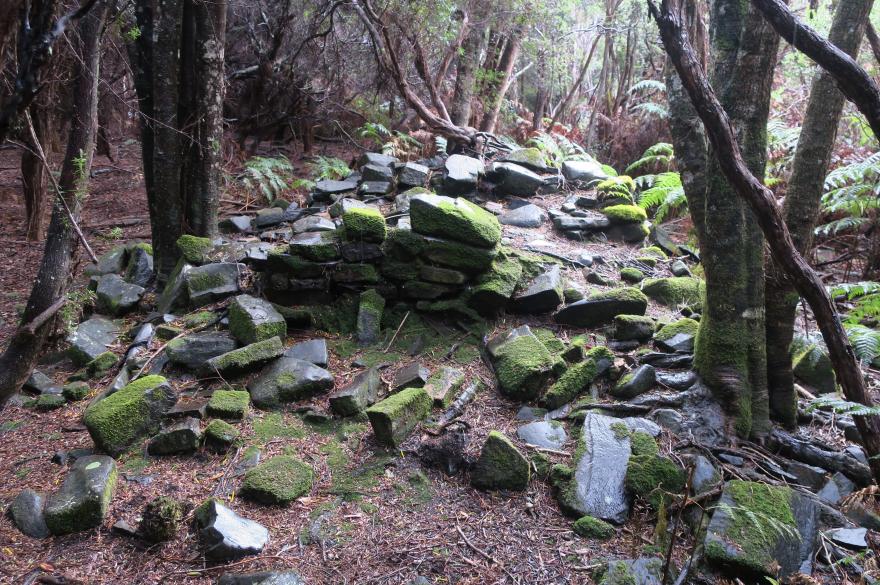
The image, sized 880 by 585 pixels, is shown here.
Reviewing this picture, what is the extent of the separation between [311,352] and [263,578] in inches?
79.5

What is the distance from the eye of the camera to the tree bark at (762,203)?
1998 millimetres

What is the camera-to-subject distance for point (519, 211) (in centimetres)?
685

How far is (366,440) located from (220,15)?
4489mm

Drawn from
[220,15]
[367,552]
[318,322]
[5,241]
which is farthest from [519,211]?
[5,241]

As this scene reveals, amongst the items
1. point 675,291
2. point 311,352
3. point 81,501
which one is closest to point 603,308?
point 675,291

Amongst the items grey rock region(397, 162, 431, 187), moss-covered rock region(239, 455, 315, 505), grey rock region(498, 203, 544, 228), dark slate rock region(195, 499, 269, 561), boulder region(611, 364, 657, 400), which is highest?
grey rock region(397, 162, 431, 187)

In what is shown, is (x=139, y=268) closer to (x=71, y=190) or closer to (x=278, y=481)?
(x=71, y=190)

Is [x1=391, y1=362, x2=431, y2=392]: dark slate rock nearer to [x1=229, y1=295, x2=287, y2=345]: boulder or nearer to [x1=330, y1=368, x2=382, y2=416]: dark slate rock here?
[x1=330, y1=368, x2=382, y2=416]: dark slate rock

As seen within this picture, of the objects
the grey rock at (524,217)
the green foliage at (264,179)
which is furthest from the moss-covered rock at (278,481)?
the green foliage at (264,179)

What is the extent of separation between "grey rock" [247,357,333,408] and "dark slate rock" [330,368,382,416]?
0.51 feet

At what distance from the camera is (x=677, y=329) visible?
451 centimetres

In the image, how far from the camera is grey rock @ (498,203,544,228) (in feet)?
22.0

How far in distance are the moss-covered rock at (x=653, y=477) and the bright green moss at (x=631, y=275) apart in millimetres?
2707

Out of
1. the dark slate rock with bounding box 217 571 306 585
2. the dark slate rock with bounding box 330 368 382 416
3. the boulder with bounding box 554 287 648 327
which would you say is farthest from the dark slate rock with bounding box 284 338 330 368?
the boulder with bounding box 554 287 648 327
